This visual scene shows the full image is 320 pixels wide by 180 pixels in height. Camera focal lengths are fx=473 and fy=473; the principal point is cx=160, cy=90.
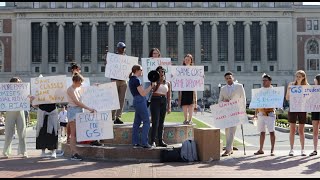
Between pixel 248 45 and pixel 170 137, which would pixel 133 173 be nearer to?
pixel 170 137

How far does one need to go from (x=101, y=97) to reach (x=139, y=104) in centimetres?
130

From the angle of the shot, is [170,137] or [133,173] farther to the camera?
[170,137]

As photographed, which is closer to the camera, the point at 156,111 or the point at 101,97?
the point at 156,111

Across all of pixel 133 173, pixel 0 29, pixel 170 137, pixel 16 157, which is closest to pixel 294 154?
pixel 170 137

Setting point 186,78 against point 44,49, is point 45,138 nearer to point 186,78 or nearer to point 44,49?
point 186,78

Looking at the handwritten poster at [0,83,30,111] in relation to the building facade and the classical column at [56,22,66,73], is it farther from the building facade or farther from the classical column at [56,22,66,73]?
the classical column at [56,22,66,73]

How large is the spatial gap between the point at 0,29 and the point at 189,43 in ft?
108

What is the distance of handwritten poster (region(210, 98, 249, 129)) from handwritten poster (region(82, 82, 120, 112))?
10.7 feet

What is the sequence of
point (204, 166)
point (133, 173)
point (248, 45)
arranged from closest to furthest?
point (133, 173)
point (204, 166)
point (248, 45)

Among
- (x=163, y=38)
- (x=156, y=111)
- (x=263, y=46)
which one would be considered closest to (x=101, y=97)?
(x=156, y=111)

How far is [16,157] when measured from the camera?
565 inches

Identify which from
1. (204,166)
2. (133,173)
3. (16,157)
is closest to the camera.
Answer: (133,173)

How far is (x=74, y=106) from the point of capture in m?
13.4

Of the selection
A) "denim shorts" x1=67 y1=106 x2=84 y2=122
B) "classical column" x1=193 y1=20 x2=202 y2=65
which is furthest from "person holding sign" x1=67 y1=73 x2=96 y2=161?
"classical column" x1=193 y1=20 x2=202 y2=65
